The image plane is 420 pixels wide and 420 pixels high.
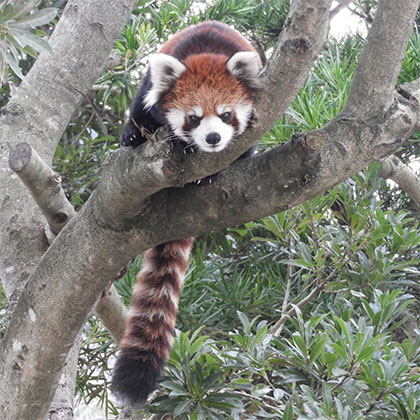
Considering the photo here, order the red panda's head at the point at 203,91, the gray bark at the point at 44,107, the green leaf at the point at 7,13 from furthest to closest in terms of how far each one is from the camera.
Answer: the gray bark at the point at 44,107 → the red panda's head at the point at 203,91 → the green leaf at the point at 7,13

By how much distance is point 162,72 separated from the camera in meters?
2.05

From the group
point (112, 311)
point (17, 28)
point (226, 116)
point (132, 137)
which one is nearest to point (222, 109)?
point (226, 116)

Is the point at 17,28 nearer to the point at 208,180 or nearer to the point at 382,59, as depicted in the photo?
the point at 208,180

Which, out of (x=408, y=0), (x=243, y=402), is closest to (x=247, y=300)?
(x=243, y=402)

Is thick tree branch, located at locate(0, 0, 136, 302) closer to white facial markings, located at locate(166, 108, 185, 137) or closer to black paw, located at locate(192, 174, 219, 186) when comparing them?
white facial markings, located at locate(166, 108, 185, 137)

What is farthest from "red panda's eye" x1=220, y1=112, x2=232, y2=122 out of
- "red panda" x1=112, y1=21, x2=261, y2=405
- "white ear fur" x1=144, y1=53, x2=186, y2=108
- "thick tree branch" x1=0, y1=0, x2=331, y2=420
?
"thick tree branch" x1=0, y1=0, x2=331, y2=420

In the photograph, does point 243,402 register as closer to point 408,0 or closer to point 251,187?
point 251,187

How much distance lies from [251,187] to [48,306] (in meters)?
0.70

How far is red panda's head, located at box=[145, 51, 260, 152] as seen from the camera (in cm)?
Result: 192

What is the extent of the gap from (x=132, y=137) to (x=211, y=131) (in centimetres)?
37

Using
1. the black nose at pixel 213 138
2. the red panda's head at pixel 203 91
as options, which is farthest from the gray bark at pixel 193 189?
the red panda's head at pixel 203 91

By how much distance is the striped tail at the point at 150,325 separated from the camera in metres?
1.82

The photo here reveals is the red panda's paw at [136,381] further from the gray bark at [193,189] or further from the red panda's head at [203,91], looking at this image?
the red panda's head at [203,91]

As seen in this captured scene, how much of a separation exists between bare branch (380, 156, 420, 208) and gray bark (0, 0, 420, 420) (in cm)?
84
